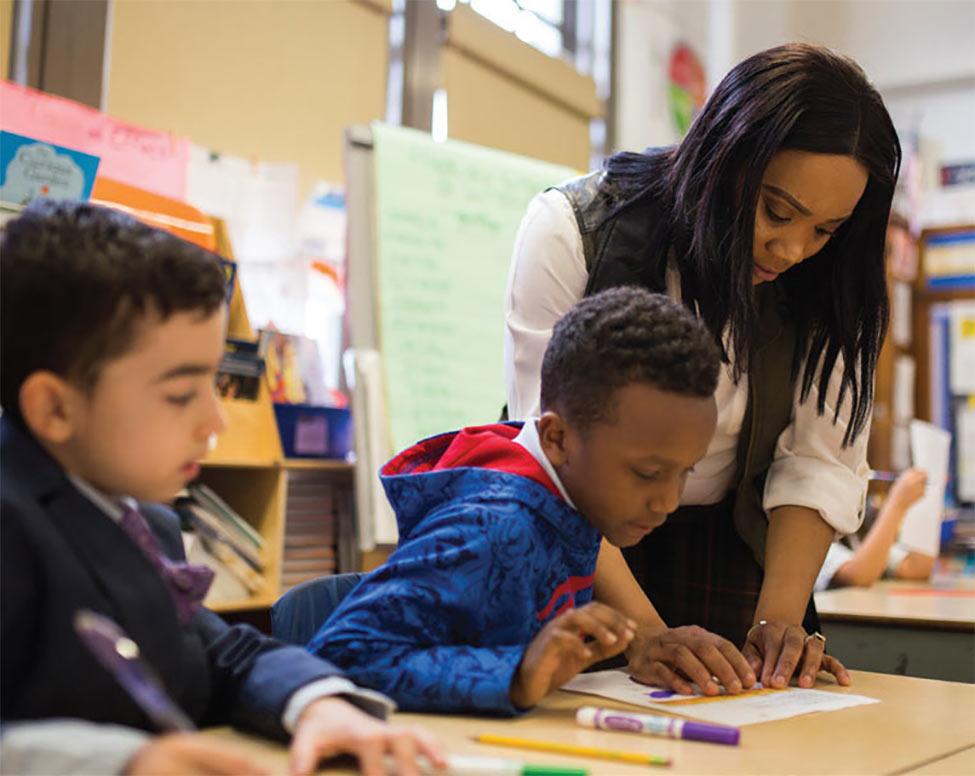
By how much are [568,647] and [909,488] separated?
105 inches

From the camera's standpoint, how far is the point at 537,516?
113cm

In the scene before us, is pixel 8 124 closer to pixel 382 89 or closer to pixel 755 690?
pixel 382 89

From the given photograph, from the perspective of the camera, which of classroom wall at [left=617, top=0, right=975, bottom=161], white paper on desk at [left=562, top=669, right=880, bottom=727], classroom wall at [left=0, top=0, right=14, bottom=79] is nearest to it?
white paper on desk at [left=562, top=669, right=880, bottom=727]

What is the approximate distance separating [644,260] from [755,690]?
554mm

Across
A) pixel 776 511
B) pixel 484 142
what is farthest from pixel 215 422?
pixel 484 142

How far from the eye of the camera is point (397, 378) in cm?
304

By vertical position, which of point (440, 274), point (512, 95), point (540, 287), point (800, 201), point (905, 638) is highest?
point (512, 95)

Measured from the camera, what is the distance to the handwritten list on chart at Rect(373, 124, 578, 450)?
3.06 meters

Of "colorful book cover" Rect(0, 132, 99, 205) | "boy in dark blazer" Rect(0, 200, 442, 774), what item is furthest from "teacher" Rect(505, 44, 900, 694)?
"colorful book cover" Rect(0, 132, 99, 205)

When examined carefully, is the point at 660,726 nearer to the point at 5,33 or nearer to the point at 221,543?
the point at 221,543

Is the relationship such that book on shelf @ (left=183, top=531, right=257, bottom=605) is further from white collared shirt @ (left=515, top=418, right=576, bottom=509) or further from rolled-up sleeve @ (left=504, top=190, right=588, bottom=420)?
white collared shirt @ (left=515, top=418, right=576, bottom=509)

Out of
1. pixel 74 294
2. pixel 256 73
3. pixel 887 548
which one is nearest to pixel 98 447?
pixel 74 294

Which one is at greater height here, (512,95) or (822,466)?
(512,95)

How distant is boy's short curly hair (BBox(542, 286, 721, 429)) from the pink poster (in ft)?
5.66
